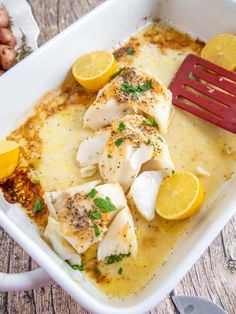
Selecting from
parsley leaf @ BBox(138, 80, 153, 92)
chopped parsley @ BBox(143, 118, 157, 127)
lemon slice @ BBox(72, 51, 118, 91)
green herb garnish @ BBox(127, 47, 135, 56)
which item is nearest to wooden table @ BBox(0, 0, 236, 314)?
chopped parsley @ BBox(143, 118, 157, 127)

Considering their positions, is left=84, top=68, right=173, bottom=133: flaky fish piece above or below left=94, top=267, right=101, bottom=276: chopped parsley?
above

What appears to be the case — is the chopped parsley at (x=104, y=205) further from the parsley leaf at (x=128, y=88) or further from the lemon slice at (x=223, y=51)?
the lemon slice at (x=223, y=51)

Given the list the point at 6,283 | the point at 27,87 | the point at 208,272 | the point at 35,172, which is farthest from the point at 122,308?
the point at 27,87

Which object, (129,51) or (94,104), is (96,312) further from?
(129,51)

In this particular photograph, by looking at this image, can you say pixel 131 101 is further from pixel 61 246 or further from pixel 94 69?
pixel 61 246

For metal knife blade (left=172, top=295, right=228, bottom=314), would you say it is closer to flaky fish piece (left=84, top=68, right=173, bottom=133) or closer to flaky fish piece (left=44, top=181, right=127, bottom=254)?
flaky fish piece (left=44, top=181, right=127, bottom=254)

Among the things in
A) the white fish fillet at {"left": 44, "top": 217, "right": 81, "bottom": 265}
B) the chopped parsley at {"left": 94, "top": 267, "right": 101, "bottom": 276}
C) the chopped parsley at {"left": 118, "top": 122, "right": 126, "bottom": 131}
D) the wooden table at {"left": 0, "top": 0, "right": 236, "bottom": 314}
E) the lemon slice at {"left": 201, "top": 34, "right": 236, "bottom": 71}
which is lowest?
the wooden table at {"left": 0, "top": 0, "right": 236, "bottom": 314}

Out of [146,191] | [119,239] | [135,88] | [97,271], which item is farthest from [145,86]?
[97,271]
